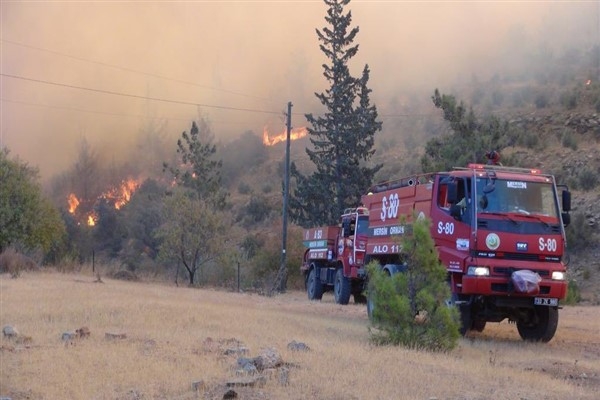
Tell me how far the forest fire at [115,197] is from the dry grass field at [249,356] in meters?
58.3

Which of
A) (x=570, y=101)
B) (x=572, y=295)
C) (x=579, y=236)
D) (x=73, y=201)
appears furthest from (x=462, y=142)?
(x=73, y=201)

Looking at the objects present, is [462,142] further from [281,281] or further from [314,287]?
[281,281]

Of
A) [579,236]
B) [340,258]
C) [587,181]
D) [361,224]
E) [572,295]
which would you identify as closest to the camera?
[361,224]

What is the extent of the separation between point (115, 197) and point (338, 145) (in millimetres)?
41594

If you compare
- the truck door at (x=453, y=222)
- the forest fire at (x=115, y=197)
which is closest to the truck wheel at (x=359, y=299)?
the truck door at (x=453, y=222)

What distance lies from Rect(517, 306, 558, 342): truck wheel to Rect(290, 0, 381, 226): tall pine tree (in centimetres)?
2834

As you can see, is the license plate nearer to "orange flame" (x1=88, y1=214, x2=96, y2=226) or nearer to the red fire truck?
the red fire truck

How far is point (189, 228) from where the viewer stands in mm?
41531

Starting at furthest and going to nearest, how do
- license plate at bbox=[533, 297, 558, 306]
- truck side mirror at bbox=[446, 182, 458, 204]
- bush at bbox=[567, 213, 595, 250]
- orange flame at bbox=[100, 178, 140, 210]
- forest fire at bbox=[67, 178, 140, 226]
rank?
orange flame at bbox=[100, 178, 140, 210] < forest fire at bbox=[67, 178, 140, 226] < bush at bbox=[567, 213, 595, 250] < truck side mirror at bbox=[446, 182, 458, 204] < license plate at bbox=[533, 297, 558, 306]

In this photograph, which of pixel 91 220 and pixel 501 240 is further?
pixel 91 220

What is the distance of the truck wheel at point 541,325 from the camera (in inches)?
663

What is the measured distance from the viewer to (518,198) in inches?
640

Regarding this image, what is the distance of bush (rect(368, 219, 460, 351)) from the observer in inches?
544

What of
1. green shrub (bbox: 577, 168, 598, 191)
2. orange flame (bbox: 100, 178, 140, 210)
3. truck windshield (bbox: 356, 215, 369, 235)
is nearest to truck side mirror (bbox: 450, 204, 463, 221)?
truck windshield (bbox: 356, 215, 369, 235)
